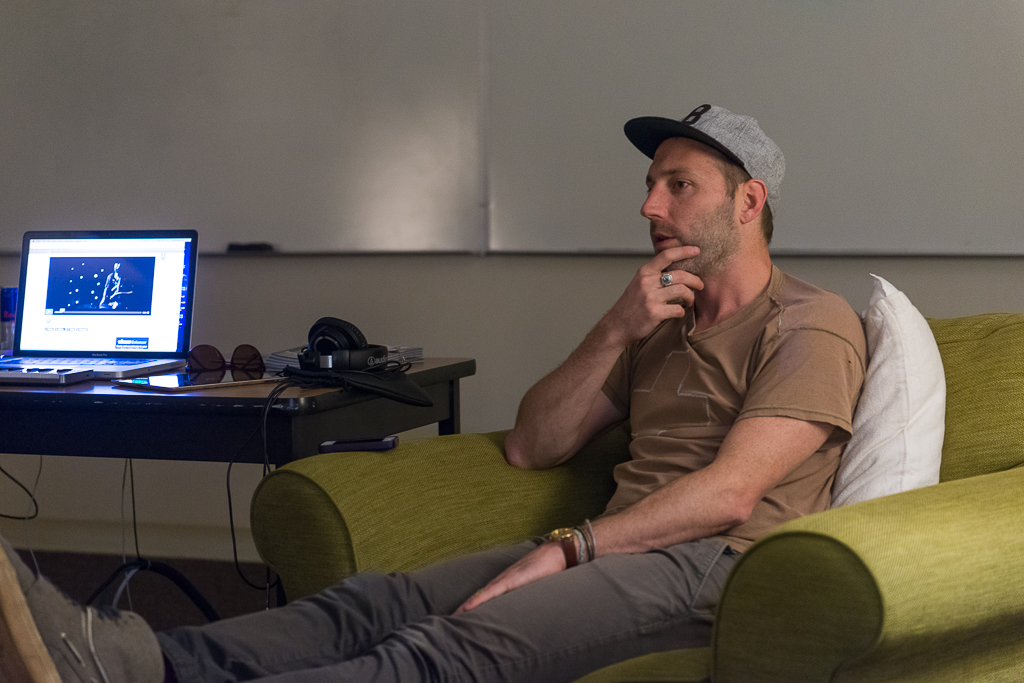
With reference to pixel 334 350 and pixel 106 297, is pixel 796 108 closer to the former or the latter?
pixel 334 350

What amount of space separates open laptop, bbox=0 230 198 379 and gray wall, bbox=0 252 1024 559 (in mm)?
635

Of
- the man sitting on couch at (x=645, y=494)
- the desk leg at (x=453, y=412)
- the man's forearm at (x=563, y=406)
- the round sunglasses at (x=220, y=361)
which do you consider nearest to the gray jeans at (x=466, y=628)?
the man sitting on couch at (x=645, y=494)

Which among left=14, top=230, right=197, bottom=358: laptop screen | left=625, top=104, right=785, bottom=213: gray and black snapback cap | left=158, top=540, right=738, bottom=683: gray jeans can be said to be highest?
left=625, top=104, right=785, bottom=213: gray and black snapback cap

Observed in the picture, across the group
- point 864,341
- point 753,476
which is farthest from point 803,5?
point 753,476

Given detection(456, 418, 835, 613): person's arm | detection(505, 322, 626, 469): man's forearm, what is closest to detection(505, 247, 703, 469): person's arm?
detection(505, 322, 626, 469): man's forearm

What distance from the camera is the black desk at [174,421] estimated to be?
1.55 m

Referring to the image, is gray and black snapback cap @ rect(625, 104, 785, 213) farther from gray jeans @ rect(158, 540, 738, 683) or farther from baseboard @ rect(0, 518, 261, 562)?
baseboard @ rect(0, 518, 261, 562)

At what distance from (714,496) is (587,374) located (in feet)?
1.30

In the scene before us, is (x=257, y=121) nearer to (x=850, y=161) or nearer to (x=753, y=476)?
(x=850, y=161)

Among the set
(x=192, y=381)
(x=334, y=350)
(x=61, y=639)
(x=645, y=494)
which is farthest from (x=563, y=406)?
(x=61, y=639)

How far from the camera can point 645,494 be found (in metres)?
1.45

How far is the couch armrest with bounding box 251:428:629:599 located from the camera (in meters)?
1.34

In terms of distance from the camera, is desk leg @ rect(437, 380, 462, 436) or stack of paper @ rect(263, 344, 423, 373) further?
desk leg @ rect(437, 380, 462, 436)

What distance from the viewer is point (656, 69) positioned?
2.34m
